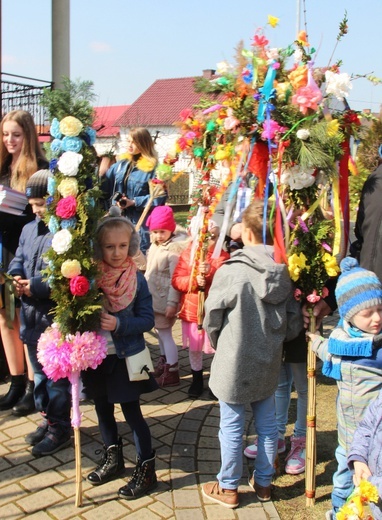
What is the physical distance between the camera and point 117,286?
335 centimetres

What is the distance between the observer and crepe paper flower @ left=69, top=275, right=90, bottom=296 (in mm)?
3023

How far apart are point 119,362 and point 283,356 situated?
1023 millimetres

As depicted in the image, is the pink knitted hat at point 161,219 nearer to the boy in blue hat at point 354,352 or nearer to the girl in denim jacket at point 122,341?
the girl in denim jacket at point 122,341

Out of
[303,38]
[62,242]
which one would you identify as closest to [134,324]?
[62,242]

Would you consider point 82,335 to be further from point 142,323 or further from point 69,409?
point 69,409

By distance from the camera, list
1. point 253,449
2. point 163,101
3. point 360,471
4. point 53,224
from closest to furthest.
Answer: point 360,471, point 53,224, point 253,449, point 163,101

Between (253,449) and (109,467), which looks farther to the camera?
(253,449)

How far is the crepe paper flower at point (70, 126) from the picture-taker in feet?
9.87

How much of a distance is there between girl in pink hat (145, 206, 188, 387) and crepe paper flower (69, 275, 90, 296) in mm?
1933

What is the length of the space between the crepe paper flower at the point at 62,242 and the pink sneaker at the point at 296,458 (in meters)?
1.91

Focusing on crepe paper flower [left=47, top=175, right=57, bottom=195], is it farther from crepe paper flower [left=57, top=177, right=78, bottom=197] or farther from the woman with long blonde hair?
the woman with long blonde hair

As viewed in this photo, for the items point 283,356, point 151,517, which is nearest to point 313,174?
point 283,356

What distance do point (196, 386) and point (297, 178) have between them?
7.68 feet

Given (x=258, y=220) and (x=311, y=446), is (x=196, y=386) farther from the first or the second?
(x=258, y=220)
